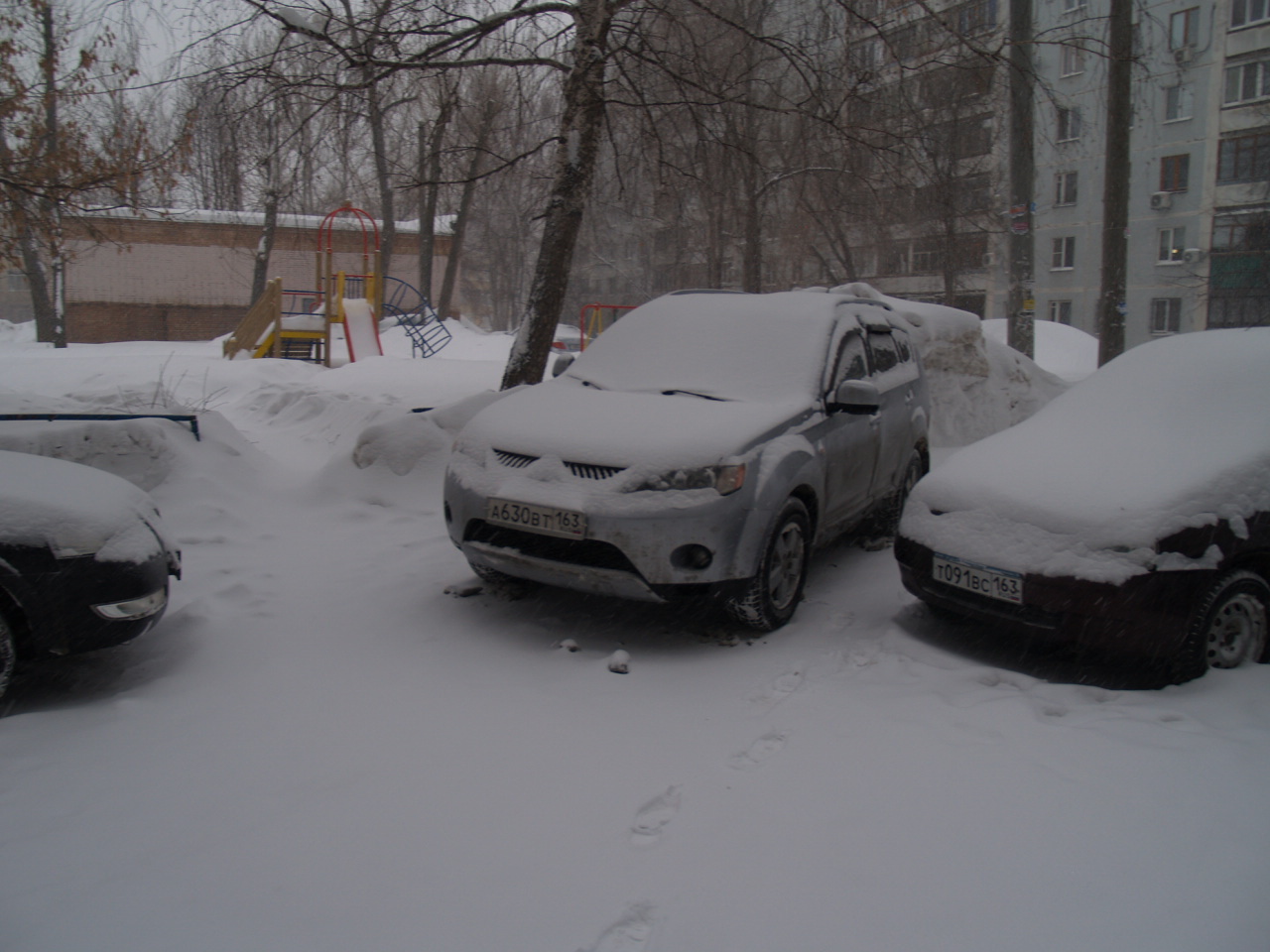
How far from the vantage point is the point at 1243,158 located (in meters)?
32.6

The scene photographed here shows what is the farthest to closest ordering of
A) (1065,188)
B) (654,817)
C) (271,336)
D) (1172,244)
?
1. (1065,188)
2. (1172,244)
3. (271,336)
4. (654,817)

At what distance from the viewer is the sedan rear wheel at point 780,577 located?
4320 mm

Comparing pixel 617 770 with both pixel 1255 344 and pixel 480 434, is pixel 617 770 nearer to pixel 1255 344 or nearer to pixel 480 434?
pixel 480 434

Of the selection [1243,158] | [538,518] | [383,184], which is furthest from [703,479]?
[1243,158]

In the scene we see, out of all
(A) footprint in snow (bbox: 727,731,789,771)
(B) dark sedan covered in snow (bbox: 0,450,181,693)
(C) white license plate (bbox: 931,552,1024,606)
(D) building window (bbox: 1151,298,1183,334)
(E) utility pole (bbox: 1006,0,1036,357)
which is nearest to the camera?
(A) footprint in snow (bbox: 727,731,789,771)

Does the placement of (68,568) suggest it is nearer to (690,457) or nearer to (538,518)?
(538,518)

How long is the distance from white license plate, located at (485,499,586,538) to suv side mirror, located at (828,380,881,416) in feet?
5.82

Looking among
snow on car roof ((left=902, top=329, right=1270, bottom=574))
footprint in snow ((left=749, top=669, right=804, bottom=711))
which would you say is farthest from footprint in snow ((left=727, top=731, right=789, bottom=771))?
snow on car roof ((left=902, top=329, right=1270, bottom=574))

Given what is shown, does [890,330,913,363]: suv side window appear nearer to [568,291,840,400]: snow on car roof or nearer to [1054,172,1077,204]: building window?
[568,291,840,400]: snow on car roof

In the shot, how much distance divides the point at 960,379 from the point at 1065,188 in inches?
1296

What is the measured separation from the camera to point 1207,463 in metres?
4.07

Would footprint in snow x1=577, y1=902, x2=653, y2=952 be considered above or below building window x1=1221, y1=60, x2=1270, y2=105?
below

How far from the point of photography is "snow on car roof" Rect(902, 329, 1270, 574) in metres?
3.88

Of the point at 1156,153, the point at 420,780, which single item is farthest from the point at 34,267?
the point at 1156,153
